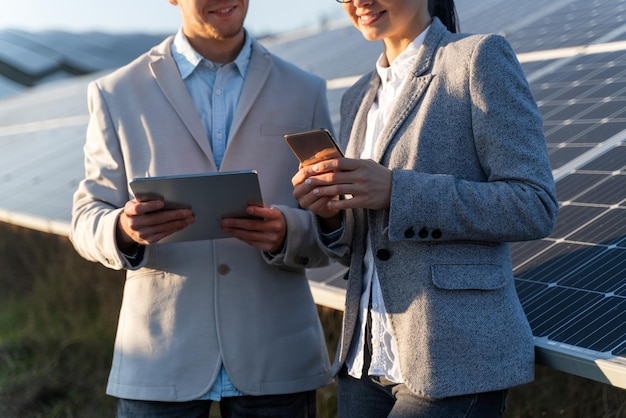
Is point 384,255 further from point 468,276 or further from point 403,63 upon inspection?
point 403,63

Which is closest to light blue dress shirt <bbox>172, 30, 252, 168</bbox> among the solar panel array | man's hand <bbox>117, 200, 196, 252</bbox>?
man's hand <bbox>117, 200, 196, 252</bbox>

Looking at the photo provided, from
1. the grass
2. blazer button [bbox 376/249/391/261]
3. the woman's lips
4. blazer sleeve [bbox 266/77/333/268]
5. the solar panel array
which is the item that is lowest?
the grass

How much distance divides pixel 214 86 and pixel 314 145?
0.85m

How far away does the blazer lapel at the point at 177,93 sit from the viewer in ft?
12.0

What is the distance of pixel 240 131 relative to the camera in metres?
3.69

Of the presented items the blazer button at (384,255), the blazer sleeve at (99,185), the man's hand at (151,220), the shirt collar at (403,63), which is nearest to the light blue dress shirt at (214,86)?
the blazer sleeve at (99,185)

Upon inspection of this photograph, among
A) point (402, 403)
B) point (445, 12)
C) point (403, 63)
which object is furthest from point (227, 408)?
point (445, 12)

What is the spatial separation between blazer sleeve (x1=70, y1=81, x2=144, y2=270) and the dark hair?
1254 millimetres

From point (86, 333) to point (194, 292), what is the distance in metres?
5.20

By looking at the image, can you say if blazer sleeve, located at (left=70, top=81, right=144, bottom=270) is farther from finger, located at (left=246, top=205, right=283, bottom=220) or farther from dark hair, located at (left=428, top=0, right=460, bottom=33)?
dark hair, located at (left=428, top=0, right=460, bottom=33)

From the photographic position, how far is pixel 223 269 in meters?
3.67

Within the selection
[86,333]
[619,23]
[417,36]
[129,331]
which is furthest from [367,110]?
[86,333]

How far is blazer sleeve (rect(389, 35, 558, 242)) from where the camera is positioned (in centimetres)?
285

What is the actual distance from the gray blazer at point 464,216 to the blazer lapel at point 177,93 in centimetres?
86
